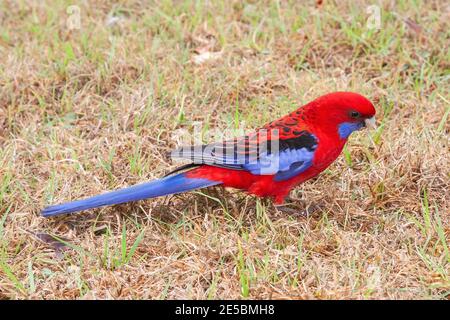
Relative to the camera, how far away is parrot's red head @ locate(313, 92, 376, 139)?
3.98m

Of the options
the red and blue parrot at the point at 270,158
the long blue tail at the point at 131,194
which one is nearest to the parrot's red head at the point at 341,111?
the red and blue parrot at the point at 270,158

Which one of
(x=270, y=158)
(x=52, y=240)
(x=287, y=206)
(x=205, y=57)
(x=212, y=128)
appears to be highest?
(x=205, y=57)

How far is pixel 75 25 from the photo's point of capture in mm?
5559

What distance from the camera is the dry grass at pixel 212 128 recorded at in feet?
11.6

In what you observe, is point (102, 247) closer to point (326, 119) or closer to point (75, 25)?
point (326, 119)

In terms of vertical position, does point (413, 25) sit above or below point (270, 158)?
above

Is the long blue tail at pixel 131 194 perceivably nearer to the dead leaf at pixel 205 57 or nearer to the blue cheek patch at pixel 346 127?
the blue cheek patch at pixel 346 127

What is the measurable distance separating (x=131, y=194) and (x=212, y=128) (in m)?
1.06

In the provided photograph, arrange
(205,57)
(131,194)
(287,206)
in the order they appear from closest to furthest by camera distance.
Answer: (131,194) < (287,206) < (205,57)

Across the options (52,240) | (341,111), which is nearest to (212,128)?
(341,111)

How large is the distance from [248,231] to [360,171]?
890 millimetres

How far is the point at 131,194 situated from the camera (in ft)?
12.5

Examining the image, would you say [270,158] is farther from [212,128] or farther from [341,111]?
[212,128]

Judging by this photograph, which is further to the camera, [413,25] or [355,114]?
[413,25]
